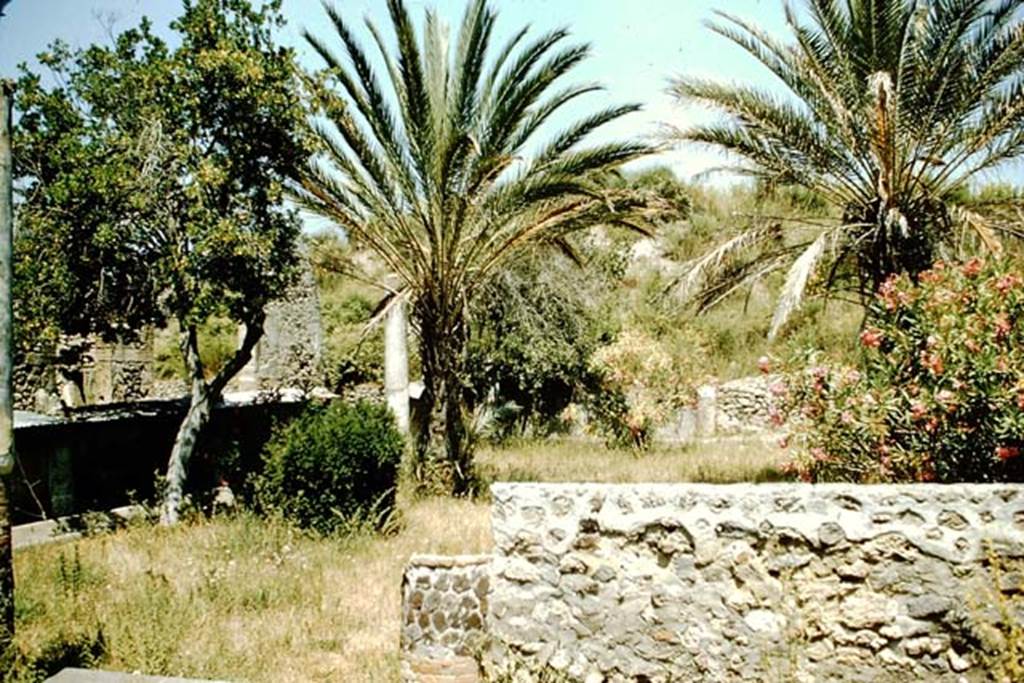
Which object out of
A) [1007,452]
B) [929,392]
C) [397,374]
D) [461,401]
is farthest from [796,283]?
[397,374]

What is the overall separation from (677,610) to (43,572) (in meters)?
6.04

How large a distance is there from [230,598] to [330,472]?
216 centimetres

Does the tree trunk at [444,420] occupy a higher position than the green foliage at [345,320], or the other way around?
the green foliage at [345,320]

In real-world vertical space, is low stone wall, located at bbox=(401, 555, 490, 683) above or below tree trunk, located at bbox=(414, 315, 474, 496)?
below

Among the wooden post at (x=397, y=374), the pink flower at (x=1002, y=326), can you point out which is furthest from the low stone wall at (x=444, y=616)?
the wooden post at (x=397, y=374)

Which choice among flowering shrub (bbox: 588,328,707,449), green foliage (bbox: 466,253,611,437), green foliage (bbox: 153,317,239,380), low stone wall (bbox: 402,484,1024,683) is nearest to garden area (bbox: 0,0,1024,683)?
low stone wall (bbox: 402,484,1024,683)

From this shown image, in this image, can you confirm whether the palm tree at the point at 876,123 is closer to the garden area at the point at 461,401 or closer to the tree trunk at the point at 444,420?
the garden area at the point at 461,401

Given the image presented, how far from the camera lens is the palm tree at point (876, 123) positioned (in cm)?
858

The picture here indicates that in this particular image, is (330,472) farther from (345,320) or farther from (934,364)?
(345,320)

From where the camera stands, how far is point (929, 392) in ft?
20.8

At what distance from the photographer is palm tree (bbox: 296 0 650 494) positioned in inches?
363

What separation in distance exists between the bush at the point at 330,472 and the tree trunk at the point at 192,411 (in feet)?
3.97

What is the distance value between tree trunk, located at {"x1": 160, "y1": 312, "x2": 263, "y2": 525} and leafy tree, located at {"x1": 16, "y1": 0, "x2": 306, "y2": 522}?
4cm

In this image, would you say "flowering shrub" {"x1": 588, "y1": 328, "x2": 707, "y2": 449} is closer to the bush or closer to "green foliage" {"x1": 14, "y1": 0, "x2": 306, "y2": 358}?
the bush
